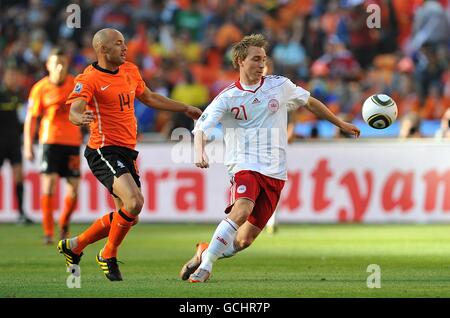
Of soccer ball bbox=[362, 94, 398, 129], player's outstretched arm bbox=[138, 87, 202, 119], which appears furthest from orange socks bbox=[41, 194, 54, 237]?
soccer ball bbox=[362, 94, 398, 129]

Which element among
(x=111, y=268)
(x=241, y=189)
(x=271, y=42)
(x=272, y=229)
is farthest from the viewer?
(x=271, y=42)

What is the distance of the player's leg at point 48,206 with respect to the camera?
14789 millimetres

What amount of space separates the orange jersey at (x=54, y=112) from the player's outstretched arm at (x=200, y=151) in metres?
5.80

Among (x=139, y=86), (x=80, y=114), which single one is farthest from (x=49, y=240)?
(x=80, y=114)

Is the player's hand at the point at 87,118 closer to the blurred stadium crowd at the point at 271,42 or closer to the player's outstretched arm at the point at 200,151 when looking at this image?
the player's outstretched arm at the point at 200,151

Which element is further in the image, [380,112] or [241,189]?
[380,112]

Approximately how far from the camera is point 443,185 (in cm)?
1841

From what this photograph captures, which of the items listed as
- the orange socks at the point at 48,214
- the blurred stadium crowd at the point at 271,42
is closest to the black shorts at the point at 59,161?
the orange socks at the point at 48,214

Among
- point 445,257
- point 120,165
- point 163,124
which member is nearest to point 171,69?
point 163,124

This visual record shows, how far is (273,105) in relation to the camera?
9922 mm

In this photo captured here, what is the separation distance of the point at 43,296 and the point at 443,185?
Answer: 10841 mm

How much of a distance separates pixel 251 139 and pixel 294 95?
599 millimetres

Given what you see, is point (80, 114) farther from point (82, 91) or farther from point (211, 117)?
point (211, 117)

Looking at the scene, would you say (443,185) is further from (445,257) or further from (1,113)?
(1,113)
